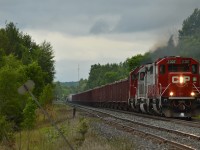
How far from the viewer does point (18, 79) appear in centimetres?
3809

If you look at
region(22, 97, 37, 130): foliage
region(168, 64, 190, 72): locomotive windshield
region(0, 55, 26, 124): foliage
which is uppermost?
region(168, 64, 190, 72): locomotive windshield

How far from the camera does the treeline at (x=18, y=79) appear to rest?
92.5ft

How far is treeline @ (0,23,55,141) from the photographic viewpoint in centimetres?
2820

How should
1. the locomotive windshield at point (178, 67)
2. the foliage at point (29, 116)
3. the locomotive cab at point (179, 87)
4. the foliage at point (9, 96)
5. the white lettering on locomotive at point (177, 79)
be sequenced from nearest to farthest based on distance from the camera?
the foliage at point (29, 116)
the locomotive cab at point (179, 87)
the white lettering on locomotive at point (177, 79)
the locomotive windshield at point (178, 67)
the foliage at point (9, 96)

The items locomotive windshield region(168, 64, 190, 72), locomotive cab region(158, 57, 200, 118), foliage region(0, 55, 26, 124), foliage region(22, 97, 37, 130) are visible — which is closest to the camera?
foliage region(22, 97, 37, 130)

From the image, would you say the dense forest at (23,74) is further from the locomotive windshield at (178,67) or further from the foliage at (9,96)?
the locomotive windshield at (178,67)

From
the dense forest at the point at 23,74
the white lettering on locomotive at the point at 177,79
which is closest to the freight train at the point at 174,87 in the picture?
the white lettering on locomotive at the point at 177,79

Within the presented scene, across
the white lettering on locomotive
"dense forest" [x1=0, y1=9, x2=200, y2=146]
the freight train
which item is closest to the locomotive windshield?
the freight train

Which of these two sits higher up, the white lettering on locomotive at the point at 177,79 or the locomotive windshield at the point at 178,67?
the locomotive windshield at the point at 178,67

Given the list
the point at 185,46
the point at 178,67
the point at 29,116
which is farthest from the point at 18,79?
the point at 185,46

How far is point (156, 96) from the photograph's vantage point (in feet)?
98.1

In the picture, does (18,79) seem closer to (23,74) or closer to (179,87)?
(23,74)

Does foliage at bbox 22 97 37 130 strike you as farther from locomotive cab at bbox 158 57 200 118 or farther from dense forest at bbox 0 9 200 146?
locomotive cab at bbox 158 57 200 118

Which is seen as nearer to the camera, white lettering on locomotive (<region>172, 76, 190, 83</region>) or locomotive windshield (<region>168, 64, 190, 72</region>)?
white lettering on locomotive (<region>172, 76, 190, 83</region>)
